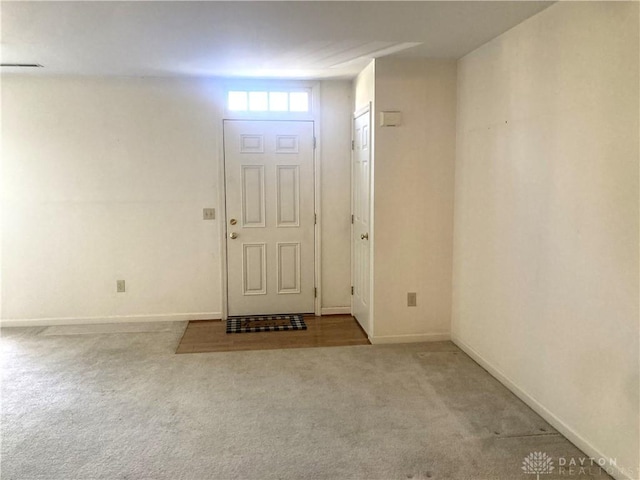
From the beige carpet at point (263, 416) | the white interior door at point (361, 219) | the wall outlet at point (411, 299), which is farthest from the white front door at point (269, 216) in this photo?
the wall outlet at point (411, 299)

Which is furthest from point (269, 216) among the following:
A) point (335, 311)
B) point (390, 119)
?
point (390, 119)

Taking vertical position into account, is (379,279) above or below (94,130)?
below

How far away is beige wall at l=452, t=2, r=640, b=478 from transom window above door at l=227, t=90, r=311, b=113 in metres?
1.71

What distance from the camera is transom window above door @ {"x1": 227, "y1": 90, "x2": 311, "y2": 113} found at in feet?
15.2

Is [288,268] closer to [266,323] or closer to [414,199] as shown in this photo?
[266,323]

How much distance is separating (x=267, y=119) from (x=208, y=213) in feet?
3.54

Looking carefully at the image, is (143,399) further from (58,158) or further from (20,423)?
(58,158)

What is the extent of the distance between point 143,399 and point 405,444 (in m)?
1.64

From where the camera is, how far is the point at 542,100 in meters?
2.74

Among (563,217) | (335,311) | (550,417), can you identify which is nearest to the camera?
(563,217)

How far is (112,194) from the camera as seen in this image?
4.55 metres

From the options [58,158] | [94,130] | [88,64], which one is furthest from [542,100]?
[58,158]

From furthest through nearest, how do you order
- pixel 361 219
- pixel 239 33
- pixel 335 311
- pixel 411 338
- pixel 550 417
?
pixel 335 311
pixel 361 219
pixel 411 338
pixel 239 33
pixel 550 417

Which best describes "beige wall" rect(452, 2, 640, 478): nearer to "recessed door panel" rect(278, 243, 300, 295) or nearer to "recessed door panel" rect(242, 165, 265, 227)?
"recessed door panel" rect(278, 243, 300, 295)
